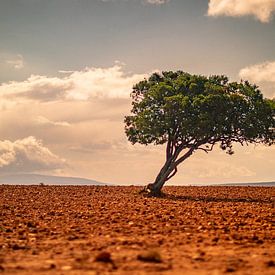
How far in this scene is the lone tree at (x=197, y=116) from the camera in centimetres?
3378

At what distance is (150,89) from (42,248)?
27.6 meters

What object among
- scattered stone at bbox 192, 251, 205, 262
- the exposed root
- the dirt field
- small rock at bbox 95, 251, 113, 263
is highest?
the exposed root

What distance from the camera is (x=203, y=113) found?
34.1 meters

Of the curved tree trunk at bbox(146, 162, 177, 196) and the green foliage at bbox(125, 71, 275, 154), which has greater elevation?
the green foliage at bbox(125, 71, 275, 154)

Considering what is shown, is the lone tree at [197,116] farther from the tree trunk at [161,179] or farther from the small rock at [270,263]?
the small rock at [270,263]

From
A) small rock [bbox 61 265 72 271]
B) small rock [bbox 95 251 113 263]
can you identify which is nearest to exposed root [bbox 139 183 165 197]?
small rock [bbox 95 251 113 263]

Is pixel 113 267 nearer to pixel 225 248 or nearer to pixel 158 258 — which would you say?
pixel 158 258

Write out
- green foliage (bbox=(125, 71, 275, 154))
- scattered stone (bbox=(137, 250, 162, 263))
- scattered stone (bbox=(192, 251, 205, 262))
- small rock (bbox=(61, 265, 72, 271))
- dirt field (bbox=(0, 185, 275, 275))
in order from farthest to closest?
1. green foliage (bbox=(125, 71, 275, 154))
2. scattered stone (bbox=(192, 251, 205, 262))
3. scattered stone (bbox=(137, 250, 162, 263))
4. dirt field (bbox=(0, 185, 275, 275))
5. small rock (bbox=(61, 265, 72, 271))

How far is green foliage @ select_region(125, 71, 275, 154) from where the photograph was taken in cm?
3372

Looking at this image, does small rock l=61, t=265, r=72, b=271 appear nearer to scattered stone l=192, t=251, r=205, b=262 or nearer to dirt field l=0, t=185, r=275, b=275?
dirt field l=0, t=185, r=275, b=275

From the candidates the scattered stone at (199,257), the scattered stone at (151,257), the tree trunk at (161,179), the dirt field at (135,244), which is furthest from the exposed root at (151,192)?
the scattered stone at (151,257)

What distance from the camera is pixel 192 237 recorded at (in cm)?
1142

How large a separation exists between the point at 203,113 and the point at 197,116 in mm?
527

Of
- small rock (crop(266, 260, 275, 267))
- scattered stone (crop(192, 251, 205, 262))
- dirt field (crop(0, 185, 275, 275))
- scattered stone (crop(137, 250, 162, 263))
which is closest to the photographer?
dirt field (crop(0, 185, 275, 275))
